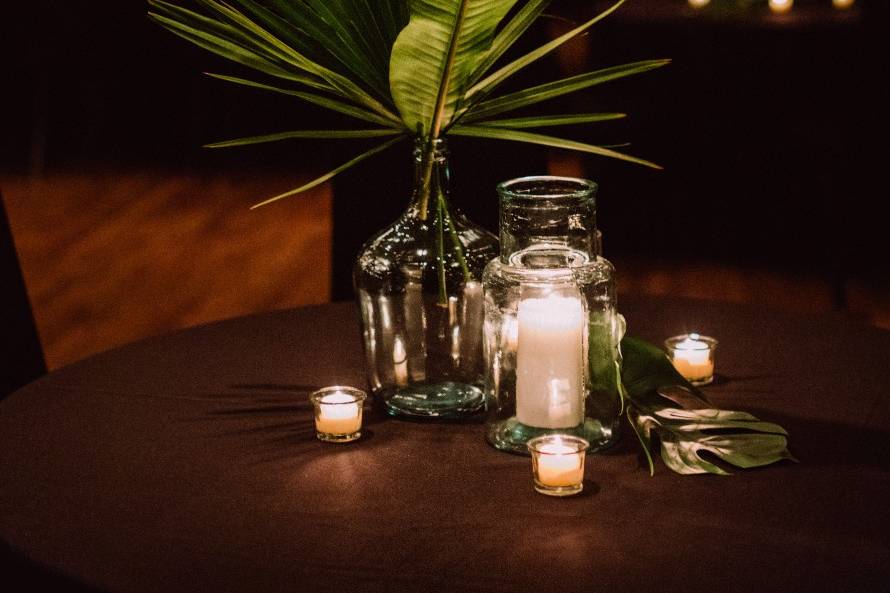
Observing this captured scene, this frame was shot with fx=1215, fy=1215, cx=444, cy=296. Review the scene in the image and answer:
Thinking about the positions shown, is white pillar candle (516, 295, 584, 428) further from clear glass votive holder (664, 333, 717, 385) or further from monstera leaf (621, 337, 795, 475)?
clear glass votive holder (664, 333, 717, 385)

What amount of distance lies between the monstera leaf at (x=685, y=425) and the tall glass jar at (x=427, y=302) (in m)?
0.16

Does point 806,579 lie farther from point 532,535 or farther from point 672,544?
point 532,535

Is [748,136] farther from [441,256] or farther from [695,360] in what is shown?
[441,256]

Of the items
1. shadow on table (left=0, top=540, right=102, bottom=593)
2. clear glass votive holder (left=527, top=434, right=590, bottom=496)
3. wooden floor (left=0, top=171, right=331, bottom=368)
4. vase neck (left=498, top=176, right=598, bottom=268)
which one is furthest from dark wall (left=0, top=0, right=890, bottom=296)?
shadow on table (left=0, top=540, right=102, bottom=593)

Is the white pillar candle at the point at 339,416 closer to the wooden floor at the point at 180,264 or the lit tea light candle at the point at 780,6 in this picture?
the wooden floor at the point at 180,264

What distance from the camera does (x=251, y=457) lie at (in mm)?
1107

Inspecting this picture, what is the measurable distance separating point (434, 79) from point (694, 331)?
1.67 feet

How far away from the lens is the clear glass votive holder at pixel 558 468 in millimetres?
996

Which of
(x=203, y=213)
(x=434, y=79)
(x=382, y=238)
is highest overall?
(x=434, y=79)

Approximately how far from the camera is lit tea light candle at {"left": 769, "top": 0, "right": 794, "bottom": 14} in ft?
12.4

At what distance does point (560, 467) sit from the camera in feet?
3.27

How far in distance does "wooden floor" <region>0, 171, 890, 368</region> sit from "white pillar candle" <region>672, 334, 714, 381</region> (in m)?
2.15

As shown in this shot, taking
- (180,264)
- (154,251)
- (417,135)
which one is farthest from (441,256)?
(154,251)

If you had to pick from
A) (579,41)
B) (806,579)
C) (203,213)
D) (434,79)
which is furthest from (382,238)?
(203,213)
